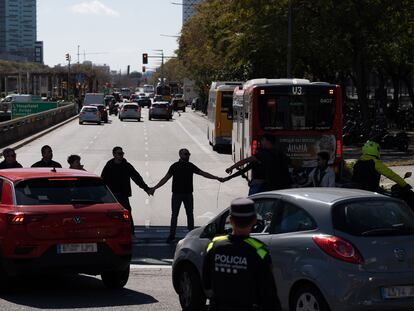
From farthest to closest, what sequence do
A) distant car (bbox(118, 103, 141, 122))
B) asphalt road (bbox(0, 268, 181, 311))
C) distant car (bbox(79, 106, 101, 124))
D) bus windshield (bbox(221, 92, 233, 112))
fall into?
1. distant car (bbox(118, 103, 141, 122))
2. distant car (bbox(79, 106, 101, 124))
3. bus windshield (bbox(221, 92, 233, 112))
4. asphalt road (bbox(0, 268, 181, 311))

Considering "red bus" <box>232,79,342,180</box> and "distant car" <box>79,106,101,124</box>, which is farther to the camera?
"distant car" <box>79,106,101,124</box>

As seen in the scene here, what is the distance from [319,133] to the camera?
24.7 meters

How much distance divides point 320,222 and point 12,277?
13.8 feet

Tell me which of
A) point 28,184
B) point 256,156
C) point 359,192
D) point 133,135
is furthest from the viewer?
point 133,135

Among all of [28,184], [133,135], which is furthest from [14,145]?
[28,184]

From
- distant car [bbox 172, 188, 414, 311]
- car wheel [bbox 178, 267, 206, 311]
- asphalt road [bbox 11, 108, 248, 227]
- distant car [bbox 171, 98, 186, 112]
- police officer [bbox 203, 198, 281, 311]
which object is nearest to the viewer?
police officer [bbox 203, 198, 281, 311]

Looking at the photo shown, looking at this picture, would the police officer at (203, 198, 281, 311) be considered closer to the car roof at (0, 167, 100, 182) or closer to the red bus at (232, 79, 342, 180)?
the car roof at (0, 167, 100, 182)

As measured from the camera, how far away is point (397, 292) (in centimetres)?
805

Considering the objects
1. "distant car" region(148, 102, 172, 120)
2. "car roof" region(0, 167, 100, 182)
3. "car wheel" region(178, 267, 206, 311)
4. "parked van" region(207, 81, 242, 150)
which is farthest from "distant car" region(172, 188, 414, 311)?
"distant car" region(148, 102, 172, 120)

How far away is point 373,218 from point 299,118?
16.5 m

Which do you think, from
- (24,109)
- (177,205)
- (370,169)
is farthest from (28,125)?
(370,169)

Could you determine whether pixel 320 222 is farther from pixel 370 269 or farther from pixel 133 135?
pixel 133 135

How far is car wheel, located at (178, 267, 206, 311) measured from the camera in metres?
9.32

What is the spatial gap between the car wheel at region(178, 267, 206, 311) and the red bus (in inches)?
585
